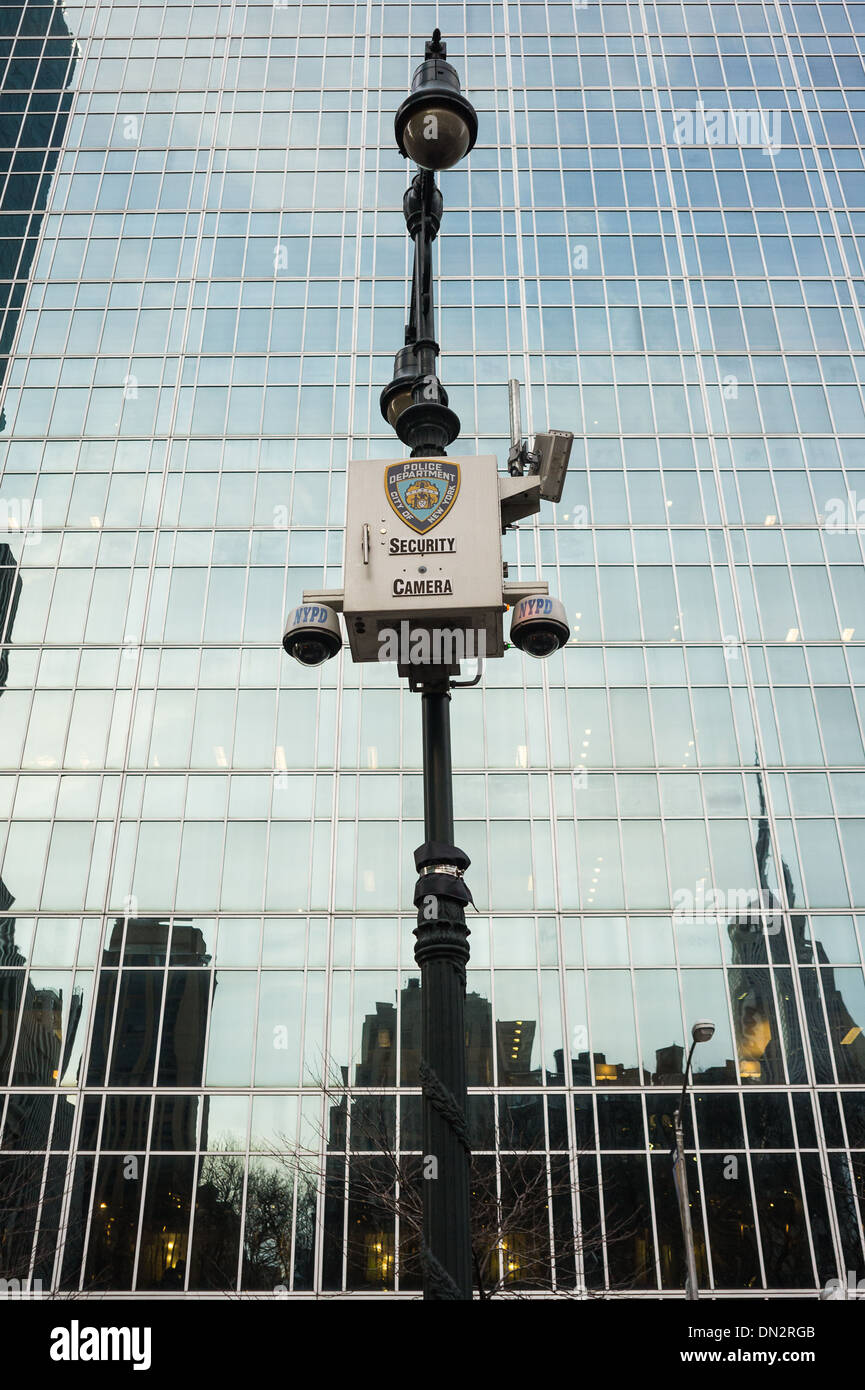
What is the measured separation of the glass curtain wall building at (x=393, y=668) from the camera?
29547 mm

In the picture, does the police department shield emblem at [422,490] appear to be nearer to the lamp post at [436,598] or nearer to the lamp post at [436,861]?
the lamp post at [436,598]

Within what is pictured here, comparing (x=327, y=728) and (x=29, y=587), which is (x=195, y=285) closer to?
(x=29, y=587)

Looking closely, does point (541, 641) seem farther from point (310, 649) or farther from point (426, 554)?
point (310, 649)

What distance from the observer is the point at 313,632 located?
6.38 m

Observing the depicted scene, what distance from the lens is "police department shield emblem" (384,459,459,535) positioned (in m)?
6.13

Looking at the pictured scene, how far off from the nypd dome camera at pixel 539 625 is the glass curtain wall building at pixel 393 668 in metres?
22.5

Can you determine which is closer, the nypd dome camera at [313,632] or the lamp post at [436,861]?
the lamp post at [436,861]

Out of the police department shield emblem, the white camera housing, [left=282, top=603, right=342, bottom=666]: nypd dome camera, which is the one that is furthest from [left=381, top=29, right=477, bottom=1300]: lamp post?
[left=282, top=603, right=342, bottom=666]: nypd dome camera

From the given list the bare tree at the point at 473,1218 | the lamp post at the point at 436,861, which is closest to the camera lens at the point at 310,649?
the lamp post at the point at 436,861

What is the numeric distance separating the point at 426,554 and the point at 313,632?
87cm

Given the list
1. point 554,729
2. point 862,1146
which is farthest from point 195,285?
point 862,1146

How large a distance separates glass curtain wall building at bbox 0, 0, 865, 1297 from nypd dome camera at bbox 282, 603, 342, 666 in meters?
22.3

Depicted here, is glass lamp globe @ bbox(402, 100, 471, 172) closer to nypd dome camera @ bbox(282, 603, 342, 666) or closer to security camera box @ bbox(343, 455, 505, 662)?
security camera box @ bbox(343, 455, 505, 662)
